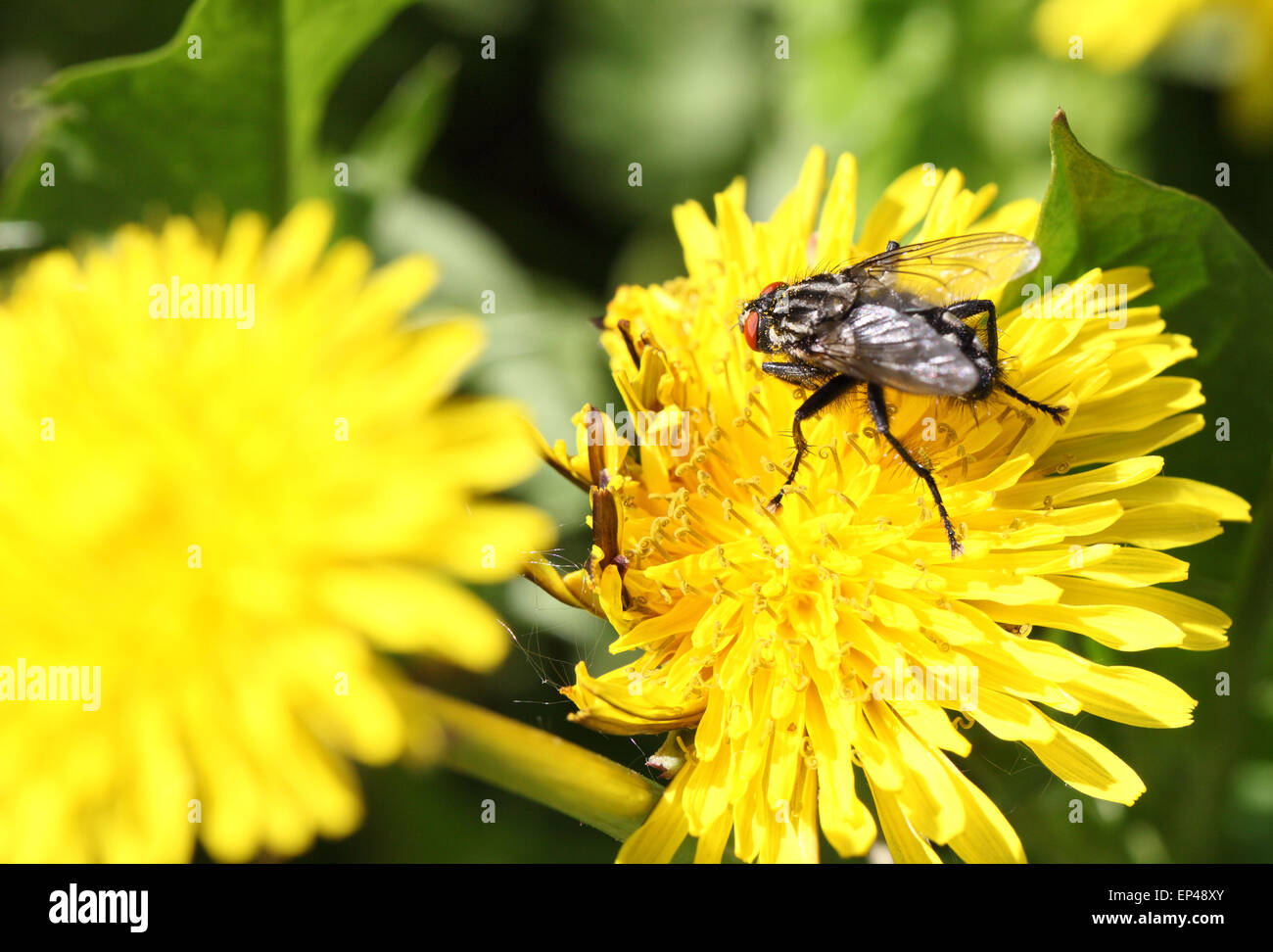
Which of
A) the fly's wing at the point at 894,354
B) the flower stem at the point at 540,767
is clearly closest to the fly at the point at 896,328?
the fly's wing at the point at 894,354

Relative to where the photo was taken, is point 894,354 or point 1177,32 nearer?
point 894,354

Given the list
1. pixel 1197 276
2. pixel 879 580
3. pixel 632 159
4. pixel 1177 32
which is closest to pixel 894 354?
pixel 879 580

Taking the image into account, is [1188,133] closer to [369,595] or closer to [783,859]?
[783,859]

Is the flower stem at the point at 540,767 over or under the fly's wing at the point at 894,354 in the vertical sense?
under

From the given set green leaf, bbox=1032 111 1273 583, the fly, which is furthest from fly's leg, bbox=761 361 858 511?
green leaf, bbox=1032 111 1273 583

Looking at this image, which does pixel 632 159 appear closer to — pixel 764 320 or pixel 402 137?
pixel 402 137

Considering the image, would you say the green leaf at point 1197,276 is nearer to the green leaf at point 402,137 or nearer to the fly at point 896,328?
the fly at point 896,328
